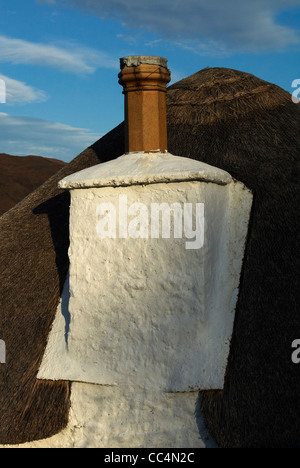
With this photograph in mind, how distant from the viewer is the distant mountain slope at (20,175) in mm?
28312

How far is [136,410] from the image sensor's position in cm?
462

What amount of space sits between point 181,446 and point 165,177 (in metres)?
2.33

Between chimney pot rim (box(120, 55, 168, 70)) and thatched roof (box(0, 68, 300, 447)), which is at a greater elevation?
chimney pot rim (box(120, 55, 168, 70))

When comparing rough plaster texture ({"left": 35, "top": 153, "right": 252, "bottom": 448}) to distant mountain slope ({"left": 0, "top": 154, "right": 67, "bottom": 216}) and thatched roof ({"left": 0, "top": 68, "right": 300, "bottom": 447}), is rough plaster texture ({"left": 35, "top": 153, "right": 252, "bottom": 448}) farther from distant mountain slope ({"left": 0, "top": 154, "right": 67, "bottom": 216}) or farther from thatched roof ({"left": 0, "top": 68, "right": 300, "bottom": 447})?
distant mountain slope ({"left": 0, "top": 154, "right": 67, "bottom": 216})

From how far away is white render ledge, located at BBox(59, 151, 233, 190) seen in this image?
460cm

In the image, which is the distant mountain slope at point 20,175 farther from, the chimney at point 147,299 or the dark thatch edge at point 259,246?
the chimney at point 147,299

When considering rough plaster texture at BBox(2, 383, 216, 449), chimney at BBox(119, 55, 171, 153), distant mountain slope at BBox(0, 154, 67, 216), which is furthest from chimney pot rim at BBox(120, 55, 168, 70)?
distant mountain slope at BBox(0, 154, 67, 216)

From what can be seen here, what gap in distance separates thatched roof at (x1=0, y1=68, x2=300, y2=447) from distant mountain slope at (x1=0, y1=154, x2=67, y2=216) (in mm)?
20744

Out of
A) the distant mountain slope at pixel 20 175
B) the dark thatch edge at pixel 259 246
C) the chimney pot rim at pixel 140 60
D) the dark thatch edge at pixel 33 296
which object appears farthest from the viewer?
the distant mountain slope at pixel 20 175

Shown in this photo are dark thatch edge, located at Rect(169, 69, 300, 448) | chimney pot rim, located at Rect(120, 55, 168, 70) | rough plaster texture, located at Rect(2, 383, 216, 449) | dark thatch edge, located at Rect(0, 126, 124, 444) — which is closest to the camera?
dark thatch edge, located at Rect(169, 69, 300, 448)

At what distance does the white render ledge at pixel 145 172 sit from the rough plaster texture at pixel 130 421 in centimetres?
186

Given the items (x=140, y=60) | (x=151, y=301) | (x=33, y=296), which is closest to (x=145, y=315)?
(x=151, y=301)

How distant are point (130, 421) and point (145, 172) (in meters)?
2.23

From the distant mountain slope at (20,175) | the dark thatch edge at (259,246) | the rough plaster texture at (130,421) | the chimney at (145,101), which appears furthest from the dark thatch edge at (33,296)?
the distant mountain slope at (20,175)
